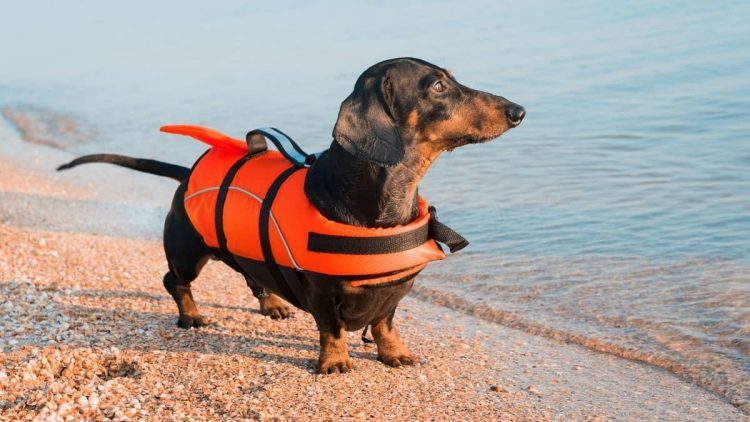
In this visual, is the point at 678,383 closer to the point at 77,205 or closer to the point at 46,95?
the point at 77,205

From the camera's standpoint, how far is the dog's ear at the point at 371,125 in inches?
141

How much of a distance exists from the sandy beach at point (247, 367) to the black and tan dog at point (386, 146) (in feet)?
1.37

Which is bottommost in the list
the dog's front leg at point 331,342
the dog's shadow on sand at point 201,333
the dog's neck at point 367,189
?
the dog's shadow on sand at point 201,333

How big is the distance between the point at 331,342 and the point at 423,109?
3.87ft

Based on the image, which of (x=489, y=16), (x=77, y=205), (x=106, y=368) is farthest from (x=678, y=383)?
(x=489, y=16)

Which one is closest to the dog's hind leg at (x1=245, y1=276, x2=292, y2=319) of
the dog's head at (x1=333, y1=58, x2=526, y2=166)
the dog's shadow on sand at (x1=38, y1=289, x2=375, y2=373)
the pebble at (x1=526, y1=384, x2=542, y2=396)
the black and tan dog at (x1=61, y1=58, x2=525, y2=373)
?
the dog's shadow on sand at (x1=38, y1=289, x2=375, y2=373)

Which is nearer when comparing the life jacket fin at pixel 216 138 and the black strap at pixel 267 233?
the black strap at pixel 267 233

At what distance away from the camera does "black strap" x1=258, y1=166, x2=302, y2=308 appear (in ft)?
13.5

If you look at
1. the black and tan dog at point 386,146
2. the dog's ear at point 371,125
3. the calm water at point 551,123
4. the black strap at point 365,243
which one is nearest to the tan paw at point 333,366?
the black and tan dog at point 386,146

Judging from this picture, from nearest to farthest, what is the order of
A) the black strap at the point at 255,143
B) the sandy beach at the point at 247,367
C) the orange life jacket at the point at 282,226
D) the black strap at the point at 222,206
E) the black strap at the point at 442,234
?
the sandy beach at the point at 247,367 → the orange life jacket at the point at 282,226 → the black strap at the point at 442,234 → the black strap at the point at 222,206 → the black strap at the point at 255,143

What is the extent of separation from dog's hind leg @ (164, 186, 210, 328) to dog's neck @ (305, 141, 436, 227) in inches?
42.3

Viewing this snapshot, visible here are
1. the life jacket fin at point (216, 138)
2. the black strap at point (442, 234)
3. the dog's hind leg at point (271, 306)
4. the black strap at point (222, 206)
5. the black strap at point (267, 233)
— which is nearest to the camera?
the black strap at point (442, 234)

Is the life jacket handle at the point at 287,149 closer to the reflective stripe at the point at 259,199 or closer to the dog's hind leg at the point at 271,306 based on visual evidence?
the reflective stripe at the point at 259,199

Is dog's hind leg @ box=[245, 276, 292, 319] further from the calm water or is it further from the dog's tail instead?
the calm water
